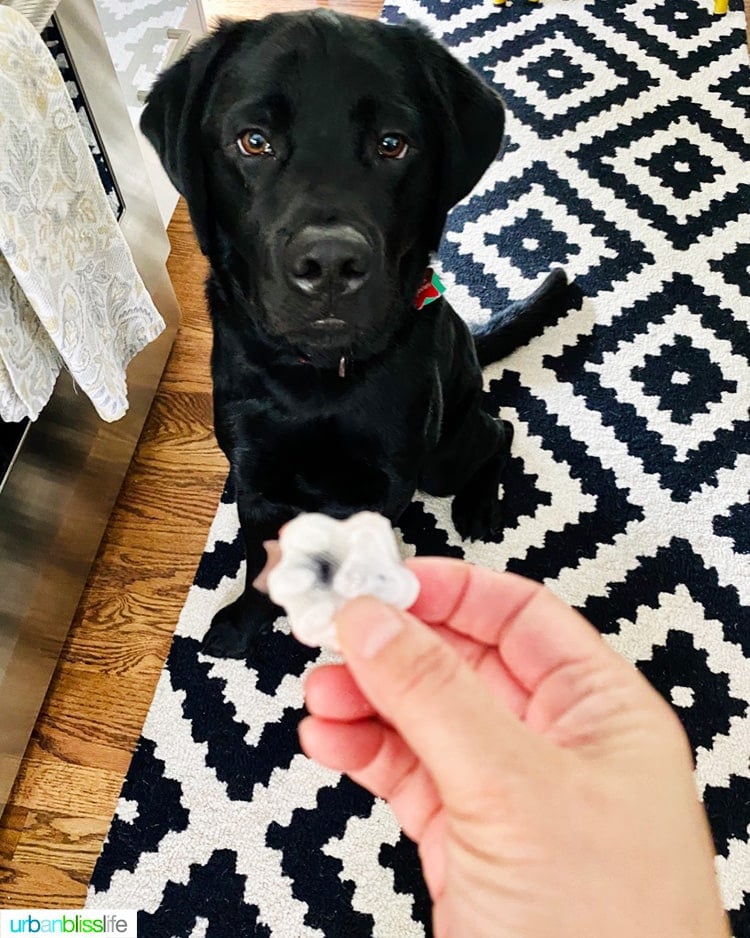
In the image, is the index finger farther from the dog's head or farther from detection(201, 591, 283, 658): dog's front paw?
detection(201, 591, 283, 658): dog's front paw

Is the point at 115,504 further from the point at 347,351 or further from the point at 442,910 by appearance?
the point at 442,910

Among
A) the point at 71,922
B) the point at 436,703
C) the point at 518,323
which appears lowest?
the point at 71,922

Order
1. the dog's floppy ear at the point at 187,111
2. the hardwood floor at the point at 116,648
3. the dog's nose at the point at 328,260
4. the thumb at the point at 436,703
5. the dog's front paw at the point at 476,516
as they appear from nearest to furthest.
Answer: the thumb at the point at 436,703 → the dog's nose at the point at 328,260 → the dog's floppy ear at the point at 187,111 → the hardwood floor at the point at 116,648 → the dog's front paw at the point at 476,516

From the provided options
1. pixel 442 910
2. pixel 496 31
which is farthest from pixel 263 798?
pixel 496 31

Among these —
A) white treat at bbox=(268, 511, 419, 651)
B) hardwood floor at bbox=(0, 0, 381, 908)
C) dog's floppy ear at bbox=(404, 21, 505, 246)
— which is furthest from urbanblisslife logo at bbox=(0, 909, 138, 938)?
dog's floppy ear at bbox=(404, 21, 505, 246)

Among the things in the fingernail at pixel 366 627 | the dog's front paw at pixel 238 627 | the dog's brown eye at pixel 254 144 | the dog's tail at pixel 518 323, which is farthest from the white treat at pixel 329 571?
the dog's tail at pixel 518 323

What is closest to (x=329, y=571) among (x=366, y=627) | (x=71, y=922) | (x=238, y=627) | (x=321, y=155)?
(x=366, y=627)

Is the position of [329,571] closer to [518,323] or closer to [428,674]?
[428,674]

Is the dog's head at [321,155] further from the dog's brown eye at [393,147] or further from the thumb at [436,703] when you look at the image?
the thumb at [436,703]
